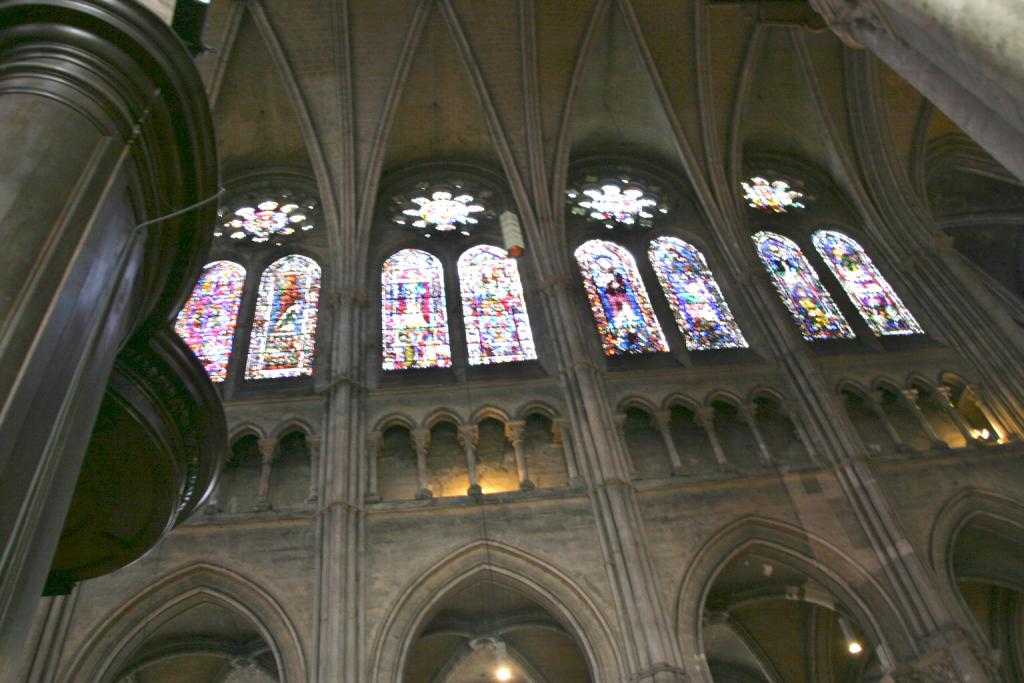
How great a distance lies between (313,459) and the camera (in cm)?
1218

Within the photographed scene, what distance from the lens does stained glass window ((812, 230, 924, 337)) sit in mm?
15305

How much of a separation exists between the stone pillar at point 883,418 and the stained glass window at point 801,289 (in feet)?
5.46

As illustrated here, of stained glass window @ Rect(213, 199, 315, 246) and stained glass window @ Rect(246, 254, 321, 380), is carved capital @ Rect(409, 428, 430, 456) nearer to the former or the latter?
stained glass window @ Rect(246, 254, 321, 380)

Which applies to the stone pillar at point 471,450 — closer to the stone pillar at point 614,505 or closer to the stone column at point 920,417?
the stone pillar at point 614,505

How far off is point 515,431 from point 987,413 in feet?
24.1

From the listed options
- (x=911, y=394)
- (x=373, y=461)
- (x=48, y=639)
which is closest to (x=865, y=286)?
(x=911, y=394)

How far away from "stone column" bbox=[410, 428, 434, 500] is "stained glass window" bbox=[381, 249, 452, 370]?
1.72 metres

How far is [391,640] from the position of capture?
10.1 meters

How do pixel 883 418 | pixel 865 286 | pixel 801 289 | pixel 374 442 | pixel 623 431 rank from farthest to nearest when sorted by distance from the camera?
pixel 865 286
pixel 801 289
pixel 883 418
pixel 623 431
pixel 374 442

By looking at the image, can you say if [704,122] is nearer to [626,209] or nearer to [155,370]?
[626,209]

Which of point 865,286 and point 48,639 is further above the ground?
point 865,286

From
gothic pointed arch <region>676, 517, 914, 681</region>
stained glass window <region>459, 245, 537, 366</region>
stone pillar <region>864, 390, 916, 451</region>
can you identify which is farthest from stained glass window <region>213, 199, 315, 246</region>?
stone pillar <region>864, 390, 916, 451</region>

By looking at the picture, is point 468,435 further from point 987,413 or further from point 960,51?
point 960,51

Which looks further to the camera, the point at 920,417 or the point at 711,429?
the point at 920,417
